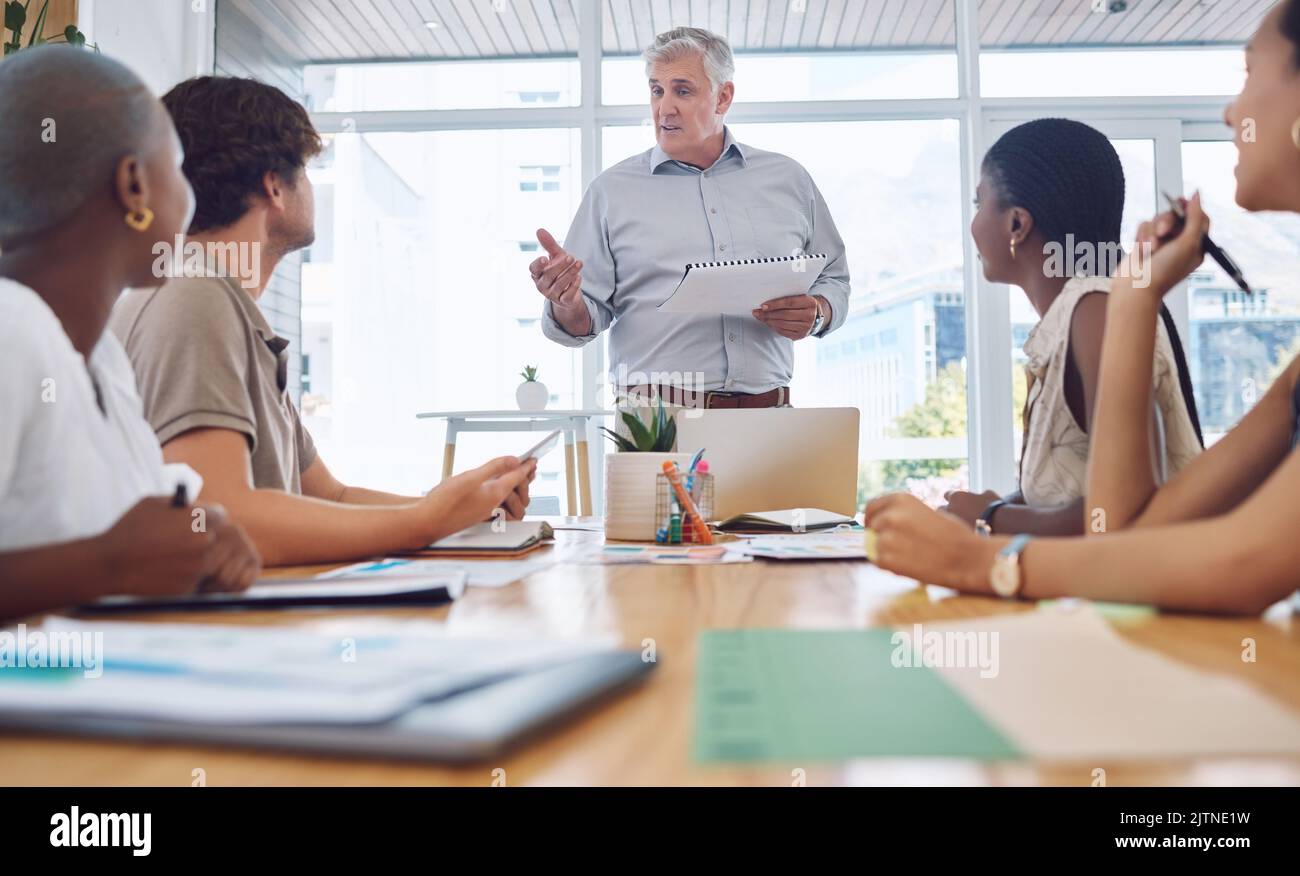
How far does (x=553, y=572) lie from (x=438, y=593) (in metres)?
0.29

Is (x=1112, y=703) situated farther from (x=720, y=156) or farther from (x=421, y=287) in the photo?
(x=421, y=287)

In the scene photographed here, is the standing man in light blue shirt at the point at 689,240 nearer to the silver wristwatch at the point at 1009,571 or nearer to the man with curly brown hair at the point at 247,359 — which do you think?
the man with curly brown hair at the point at 247,359

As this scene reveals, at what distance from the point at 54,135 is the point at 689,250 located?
1.99 meters

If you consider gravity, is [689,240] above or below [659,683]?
above

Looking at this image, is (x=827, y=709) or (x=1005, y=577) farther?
(x=1005, y=577)

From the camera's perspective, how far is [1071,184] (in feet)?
5.54

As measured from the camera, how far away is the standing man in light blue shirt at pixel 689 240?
2660 millimetres

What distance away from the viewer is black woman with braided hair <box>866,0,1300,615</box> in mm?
783

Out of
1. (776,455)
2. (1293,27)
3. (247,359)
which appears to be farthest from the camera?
(776,455)

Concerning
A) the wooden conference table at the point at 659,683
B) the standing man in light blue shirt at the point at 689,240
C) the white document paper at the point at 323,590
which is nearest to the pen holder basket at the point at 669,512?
the wooden conference table at the point at 659,683

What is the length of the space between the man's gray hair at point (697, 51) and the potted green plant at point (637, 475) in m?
1.54

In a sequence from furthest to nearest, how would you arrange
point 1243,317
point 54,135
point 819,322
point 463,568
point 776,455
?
point 1243,317 < point 819,322 < point 776,455 < point 463,568 < point 54,135

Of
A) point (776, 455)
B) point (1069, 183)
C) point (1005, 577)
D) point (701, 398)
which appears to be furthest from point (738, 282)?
point (1005, 577)
